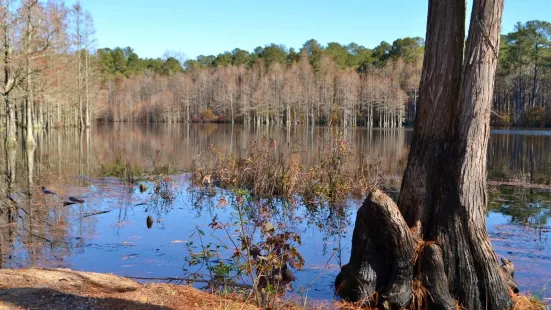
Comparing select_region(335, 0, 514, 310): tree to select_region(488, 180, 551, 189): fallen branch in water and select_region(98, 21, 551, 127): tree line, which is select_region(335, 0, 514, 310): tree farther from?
select_region(98, 21, 551, 127): tree line

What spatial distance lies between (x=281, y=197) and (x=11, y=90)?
17212 millimetres

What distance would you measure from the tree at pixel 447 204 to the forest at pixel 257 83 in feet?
73.8

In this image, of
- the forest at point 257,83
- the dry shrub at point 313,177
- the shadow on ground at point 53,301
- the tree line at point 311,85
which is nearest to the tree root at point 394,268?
the shadow on ground at point 53,301

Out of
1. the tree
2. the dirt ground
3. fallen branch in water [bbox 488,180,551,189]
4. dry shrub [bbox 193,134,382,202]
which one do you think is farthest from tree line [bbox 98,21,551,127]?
the dirt ground

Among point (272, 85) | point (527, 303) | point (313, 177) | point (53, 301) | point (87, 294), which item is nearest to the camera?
point (53, 301)

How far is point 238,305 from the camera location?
4012 mm

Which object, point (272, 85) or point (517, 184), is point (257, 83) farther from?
point (517, 184)

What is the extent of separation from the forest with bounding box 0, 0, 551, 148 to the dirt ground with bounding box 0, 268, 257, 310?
69.4 feet

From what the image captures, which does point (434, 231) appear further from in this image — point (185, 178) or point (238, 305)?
point (185, 178)

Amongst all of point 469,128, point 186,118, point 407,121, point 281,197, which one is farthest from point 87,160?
point 186,118

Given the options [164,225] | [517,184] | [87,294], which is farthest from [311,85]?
[87,294]

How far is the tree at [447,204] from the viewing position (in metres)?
4.85

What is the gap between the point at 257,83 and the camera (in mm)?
78625

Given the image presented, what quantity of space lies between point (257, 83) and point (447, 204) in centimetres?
7482
